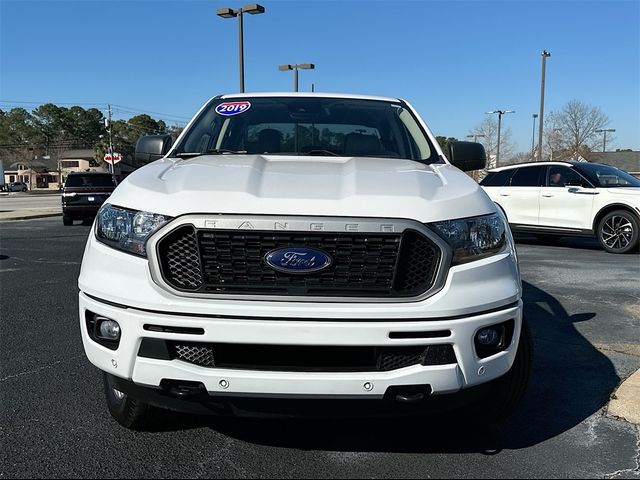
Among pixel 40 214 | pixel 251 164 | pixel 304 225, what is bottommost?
pixel 40 214

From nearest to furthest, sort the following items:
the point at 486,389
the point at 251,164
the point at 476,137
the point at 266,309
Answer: the point at 266,309 < the point at 486,389 < the point at 251,164 < the point at 476,137

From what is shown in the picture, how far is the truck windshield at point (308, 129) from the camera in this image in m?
3.78

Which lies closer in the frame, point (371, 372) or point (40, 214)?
point (371, 372)

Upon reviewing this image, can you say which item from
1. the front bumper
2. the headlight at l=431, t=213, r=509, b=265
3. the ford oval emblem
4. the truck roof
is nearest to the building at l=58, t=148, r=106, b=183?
the truck roof

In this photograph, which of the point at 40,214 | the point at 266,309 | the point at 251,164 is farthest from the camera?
the point at 40,214

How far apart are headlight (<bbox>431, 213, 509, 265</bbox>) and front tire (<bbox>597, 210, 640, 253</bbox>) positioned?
8261 mm

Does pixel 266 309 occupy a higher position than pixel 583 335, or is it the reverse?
pixel 266 309

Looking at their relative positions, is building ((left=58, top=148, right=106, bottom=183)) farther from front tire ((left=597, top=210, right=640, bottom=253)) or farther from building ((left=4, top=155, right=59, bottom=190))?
front tire ((left=597, top=210, right=640, bottom=253))

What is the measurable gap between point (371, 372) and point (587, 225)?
908 centimetres

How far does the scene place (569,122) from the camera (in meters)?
43.0

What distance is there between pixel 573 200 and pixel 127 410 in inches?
368

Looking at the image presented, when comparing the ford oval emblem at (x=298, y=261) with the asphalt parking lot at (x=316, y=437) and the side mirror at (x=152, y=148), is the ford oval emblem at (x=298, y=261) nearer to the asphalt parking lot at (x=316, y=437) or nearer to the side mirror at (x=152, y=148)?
the asphalt parking lot at (x=316, y=437)

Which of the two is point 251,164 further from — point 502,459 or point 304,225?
point 502,459

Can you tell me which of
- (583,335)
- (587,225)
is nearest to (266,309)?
(583,335)
